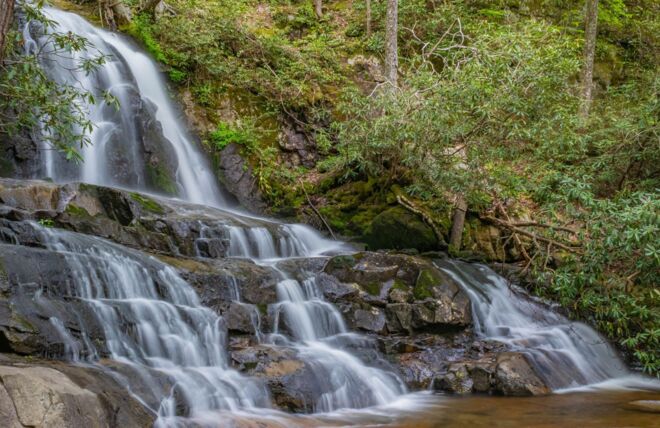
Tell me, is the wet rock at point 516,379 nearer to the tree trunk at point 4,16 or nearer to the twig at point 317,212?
the twig at point 317,212

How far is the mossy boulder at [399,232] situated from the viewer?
11.6 meters

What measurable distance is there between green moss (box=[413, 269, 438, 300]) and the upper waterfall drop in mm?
5979

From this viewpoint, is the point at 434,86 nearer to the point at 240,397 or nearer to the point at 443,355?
the point at 443,355

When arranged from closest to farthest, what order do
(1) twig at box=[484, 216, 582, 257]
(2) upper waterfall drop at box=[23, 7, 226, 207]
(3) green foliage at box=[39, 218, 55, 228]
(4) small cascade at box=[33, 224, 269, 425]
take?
(4) small cascade at box=[33, 224, 269, 425]
(3) green foliage at box=[39, 218, 55, 228]
(1) twig at box=[484, 216, 582, 257]
(2) upper waterfall drop at box=[23, 7, 226, 207]

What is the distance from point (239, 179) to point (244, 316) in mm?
7090

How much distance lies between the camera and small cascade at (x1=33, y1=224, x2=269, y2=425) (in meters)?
5.55

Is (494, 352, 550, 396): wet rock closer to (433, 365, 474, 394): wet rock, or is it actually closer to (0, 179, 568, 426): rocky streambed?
(0, 179, 568, 426): rocky streambed

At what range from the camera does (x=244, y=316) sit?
7.25 meters

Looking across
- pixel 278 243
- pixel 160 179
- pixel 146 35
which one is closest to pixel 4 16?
pixel 278 243

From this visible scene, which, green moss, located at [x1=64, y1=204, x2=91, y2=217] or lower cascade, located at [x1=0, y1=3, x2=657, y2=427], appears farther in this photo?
green moss, located at [x1=64, y1=204, x2=91, y2=217]

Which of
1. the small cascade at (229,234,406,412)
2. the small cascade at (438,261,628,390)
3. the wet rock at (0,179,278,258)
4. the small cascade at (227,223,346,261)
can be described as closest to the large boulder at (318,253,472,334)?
the small cascade at (229,234,406,412)

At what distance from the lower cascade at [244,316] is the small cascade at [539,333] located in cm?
3

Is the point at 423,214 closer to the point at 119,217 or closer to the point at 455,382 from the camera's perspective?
the point at 455,382

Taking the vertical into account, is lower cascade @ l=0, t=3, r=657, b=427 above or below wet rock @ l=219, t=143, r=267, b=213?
below
